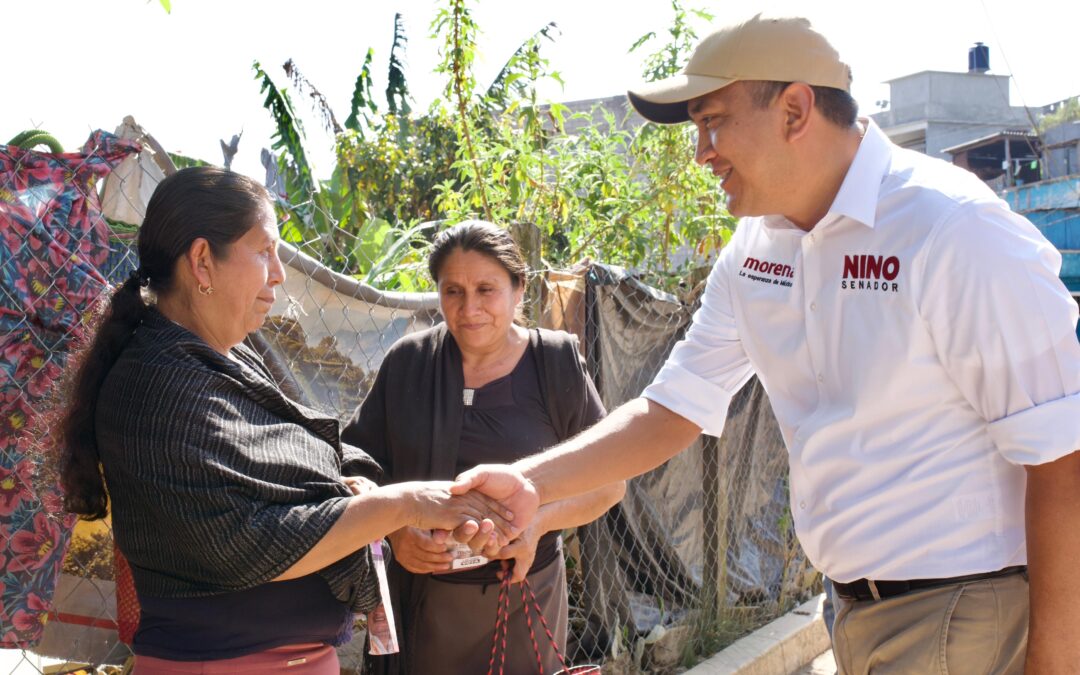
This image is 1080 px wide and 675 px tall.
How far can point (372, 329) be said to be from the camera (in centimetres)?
379

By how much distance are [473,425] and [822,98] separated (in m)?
1.51

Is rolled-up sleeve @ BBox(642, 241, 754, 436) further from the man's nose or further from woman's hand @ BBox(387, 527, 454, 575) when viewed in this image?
woman's hand @ BBox(387, 527, 454, 575)

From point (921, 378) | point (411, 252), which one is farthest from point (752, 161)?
point (411, 252)

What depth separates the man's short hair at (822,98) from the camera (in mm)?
2258

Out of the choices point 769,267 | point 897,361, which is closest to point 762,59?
point 769,267

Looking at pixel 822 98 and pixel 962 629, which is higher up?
pixel 822 98

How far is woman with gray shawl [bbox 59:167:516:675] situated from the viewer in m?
2.13

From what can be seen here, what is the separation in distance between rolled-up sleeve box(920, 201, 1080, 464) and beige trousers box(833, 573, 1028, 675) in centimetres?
31

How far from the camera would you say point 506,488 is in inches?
108

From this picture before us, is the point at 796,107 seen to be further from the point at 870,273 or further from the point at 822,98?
the point at 870,273

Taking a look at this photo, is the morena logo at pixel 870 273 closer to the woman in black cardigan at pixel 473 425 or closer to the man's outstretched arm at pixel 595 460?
the man's outstretched arm at pixel 595 460

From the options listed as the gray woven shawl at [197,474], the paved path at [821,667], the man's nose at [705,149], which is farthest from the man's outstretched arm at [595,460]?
the paved path at [821,667]

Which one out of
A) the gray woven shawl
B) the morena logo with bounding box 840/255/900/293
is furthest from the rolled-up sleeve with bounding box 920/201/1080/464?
the gray woven shawl

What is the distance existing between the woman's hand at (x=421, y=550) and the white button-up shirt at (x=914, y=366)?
3.48ft
